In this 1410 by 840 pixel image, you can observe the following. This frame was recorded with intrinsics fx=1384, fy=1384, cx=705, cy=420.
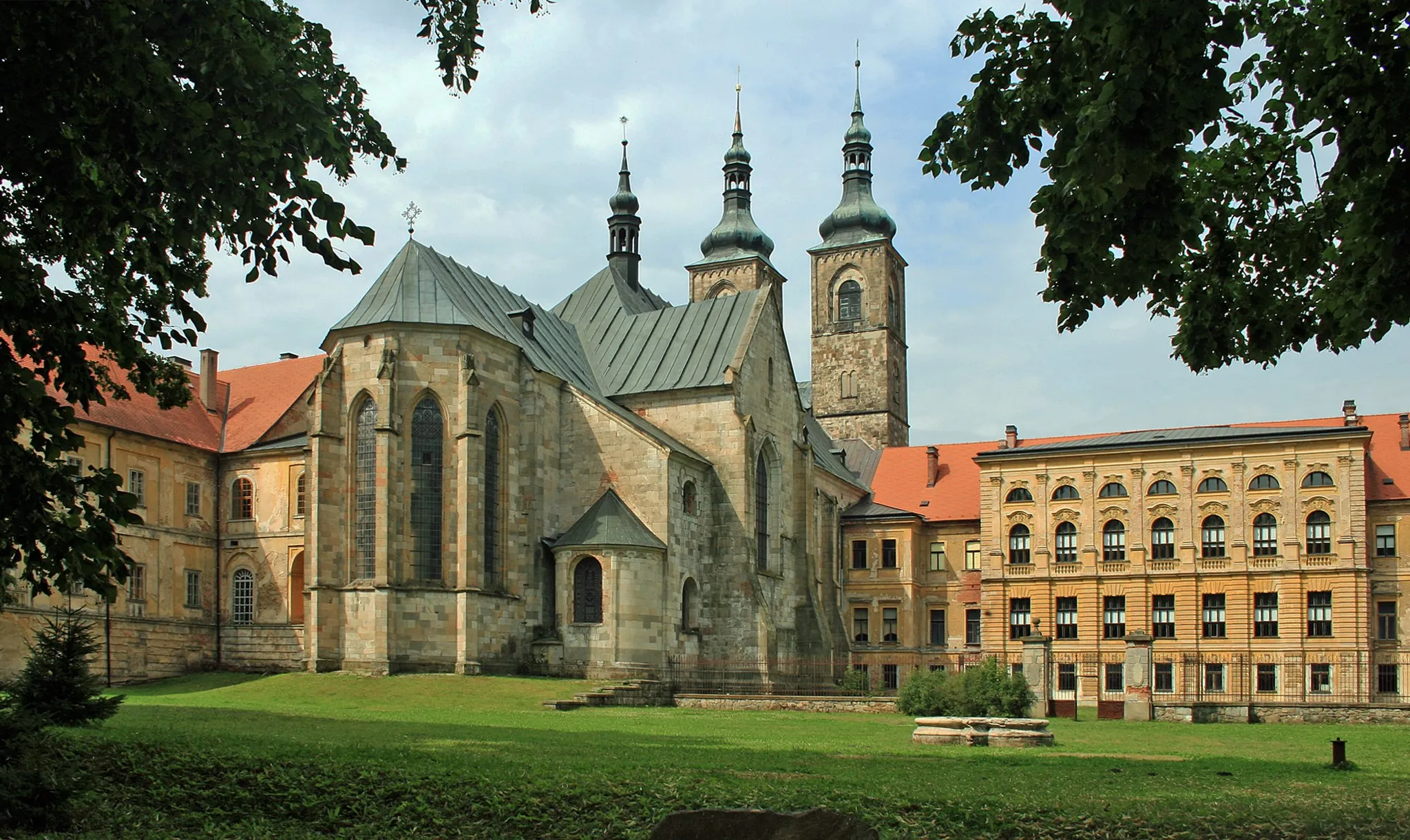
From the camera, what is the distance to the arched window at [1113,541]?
56.6 meters

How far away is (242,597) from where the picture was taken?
46.3 m

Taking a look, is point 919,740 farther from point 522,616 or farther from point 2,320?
point 522,616

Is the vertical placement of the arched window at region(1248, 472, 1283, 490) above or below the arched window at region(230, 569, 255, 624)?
above

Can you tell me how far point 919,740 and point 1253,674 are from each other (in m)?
35.0

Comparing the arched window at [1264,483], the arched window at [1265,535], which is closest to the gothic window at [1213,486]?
the arched window at [1264,483]

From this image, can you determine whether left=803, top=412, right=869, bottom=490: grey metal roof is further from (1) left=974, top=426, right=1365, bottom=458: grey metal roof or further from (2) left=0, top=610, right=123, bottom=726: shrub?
(2) left=0, top=610, right=123, bottom=726: shrub

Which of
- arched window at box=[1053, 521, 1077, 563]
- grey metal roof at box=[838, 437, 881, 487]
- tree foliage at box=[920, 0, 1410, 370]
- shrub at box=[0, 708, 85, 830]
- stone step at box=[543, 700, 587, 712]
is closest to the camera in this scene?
tree foliage at box=[920, 0, 1410, 370]

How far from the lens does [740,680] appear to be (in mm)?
44562

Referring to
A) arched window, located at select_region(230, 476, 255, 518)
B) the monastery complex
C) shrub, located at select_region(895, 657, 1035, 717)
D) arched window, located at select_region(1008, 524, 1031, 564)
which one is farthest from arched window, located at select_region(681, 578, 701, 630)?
arched window, located at select_region(1008, 524, 1031, 564)

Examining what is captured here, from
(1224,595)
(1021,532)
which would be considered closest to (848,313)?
(1021,532)

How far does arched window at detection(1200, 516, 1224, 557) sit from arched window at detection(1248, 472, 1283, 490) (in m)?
1.78

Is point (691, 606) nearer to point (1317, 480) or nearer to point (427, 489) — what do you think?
point (427, 489)

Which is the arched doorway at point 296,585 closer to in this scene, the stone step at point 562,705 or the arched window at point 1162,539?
the stone step at point 562,705

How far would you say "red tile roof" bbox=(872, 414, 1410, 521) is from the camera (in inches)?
2149
